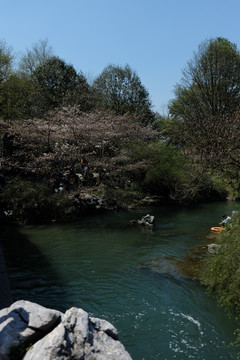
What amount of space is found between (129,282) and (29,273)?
3.07 metres

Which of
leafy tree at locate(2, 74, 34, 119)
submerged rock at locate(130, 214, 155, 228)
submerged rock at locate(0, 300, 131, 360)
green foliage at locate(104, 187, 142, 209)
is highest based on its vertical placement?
leafy tree at locate(2, 74, 34, 119)

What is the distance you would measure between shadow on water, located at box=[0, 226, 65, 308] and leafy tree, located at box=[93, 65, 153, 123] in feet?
67.0

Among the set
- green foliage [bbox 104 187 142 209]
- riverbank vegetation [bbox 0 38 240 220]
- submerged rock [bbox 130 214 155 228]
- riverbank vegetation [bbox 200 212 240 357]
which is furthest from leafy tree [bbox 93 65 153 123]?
riverbank vegetation [bbox 200 212 240 357]

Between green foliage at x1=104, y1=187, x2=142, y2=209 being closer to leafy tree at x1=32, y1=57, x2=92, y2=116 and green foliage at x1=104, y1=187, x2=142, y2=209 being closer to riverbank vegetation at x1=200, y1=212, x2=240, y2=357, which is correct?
leafy tree at x1=32, y1=57, x2=92, y2=116

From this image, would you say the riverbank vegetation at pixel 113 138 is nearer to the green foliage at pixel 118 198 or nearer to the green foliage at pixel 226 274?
the green foliage at pixel 118 198

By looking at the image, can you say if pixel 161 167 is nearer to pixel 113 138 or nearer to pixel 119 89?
pixel 113 138

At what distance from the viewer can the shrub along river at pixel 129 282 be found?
6324 millimetres

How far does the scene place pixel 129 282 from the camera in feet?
30.0

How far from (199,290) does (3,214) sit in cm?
1114

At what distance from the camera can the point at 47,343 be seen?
3.58 meters

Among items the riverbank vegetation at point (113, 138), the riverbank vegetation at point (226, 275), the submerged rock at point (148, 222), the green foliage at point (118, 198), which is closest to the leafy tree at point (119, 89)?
the riverbank vegetation at point (113, 138)

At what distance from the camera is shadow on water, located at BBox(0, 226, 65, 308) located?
Answer: 329 inches

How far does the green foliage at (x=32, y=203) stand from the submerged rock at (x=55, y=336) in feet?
42.0

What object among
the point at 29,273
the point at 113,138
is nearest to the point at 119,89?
the point at 113,138
